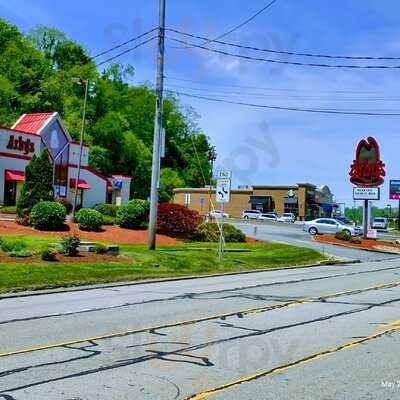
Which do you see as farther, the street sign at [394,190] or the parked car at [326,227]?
the street sign at [394,190]

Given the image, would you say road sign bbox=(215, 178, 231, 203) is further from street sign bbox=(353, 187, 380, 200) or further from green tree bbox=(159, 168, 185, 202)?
green tree bbox=(159, 168, 185, 202)

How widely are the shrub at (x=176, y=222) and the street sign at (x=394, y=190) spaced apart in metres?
68.1

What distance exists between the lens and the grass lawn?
17052 millimetres

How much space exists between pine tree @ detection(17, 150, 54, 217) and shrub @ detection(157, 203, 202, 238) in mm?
6529

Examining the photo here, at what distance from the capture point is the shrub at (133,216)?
36312 mm

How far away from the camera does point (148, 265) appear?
22.0 metres

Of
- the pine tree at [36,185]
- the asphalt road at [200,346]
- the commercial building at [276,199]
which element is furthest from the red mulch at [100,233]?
the commercial building at [276,199]

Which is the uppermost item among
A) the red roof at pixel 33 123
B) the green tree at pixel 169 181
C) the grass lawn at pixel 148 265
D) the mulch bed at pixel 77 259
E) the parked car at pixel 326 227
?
the red roof at pixel 33 123

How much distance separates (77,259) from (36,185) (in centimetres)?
1627

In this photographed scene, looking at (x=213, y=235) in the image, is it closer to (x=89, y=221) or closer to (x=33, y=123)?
(x=89, y=221)

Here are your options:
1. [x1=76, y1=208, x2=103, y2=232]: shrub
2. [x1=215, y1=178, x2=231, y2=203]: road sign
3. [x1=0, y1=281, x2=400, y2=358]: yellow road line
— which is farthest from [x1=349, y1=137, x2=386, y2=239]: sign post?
[x1=0, y1=281, x2=400, y2=358]: yellow road line

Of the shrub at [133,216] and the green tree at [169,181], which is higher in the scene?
the green tree at [169,181]

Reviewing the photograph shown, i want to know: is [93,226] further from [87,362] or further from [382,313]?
[87,362]

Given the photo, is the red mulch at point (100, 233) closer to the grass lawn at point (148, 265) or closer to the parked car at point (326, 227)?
the grass lawn at point (148, 265)
